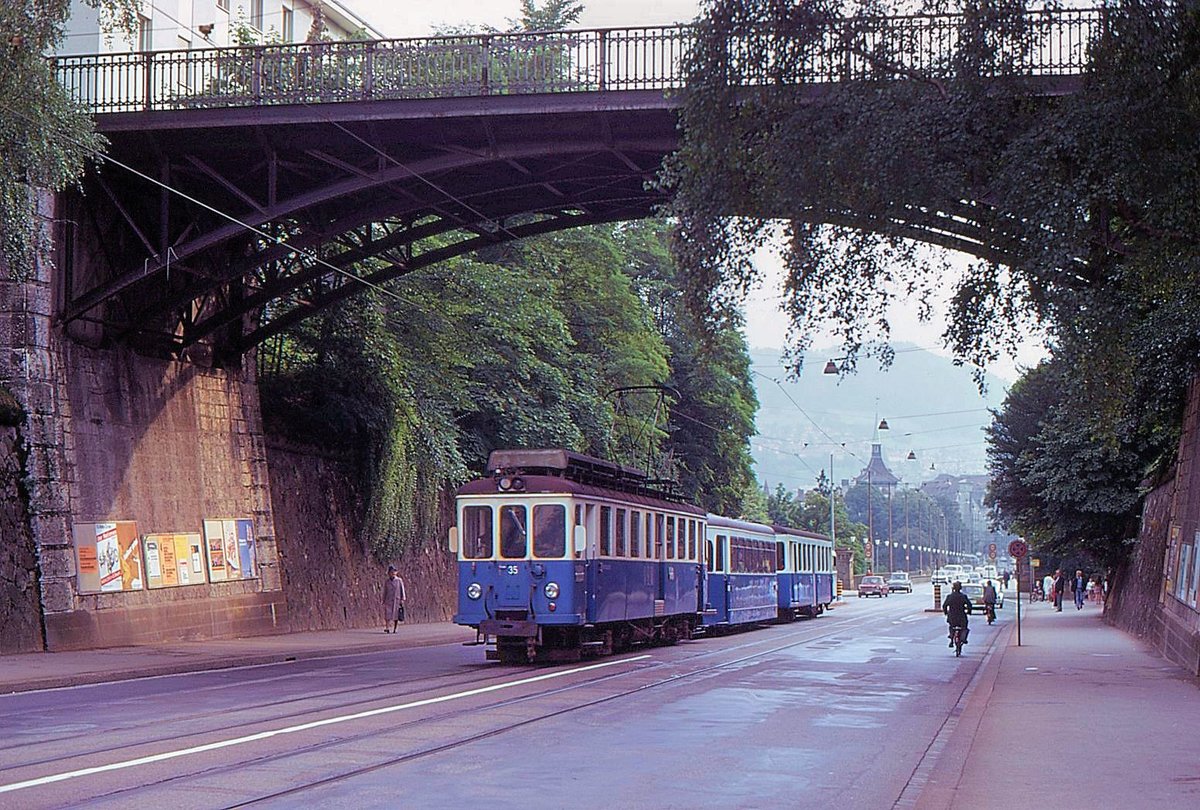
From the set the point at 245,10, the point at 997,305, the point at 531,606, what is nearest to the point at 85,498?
the point at 531,606

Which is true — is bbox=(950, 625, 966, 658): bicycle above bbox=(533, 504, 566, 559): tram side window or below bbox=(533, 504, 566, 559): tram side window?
below

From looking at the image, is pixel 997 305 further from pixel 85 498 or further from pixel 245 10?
pixel 245 10

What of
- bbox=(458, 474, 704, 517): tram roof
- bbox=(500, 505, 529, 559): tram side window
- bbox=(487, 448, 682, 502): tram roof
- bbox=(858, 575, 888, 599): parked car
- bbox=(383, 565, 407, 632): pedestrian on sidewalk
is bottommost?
bbox=(858, 575, 888, 599): parked car

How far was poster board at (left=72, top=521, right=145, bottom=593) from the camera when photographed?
26.6m

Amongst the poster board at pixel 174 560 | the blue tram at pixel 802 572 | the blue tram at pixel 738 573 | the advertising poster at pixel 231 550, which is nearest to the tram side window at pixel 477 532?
the poster board at pixel 174 560

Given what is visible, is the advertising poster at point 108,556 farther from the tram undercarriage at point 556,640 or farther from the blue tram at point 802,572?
the blue tram at point 802,572

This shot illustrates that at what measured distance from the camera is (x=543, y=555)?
23.9 meters

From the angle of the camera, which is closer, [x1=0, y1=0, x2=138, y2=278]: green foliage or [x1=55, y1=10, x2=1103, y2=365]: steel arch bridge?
[x1=0, y1=0, x2=138, y2=278]: green foliage

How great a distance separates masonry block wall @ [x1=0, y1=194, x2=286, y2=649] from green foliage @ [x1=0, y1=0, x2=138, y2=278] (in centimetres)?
462

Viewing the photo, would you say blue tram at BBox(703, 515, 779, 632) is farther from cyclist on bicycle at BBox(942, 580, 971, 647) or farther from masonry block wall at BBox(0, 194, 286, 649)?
masonry block wall at BBox(0, 194, 286, 649)

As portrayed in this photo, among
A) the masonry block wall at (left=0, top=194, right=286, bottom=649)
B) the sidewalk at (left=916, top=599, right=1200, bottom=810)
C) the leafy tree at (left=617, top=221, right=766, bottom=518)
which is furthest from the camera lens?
the leafy tree at (left=617, top=221, right=766, bottom=518)

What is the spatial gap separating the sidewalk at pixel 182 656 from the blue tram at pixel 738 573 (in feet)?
19.8

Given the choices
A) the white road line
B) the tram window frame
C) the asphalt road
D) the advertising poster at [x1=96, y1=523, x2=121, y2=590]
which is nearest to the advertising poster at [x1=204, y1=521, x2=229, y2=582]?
the advertising poster at [x1=96, y1=523, x2=121, y2=590]

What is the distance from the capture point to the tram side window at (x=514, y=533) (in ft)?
78.9
